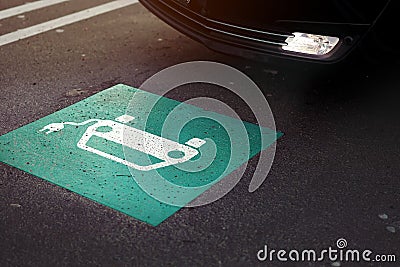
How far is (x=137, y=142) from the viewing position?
3691 mm

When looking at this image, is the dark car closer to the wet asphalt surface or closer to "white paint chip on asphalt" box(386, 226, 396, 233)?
the wet asphalt surface

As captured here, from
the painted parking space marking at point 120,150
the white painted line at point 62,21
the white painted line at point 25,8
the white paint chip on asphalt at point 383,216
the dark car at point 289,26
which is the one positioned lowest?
the white painted line at point 25,8

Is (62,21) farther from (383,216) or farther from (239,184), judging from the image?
(383,216)

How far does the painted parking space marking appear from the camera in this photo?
128 inches

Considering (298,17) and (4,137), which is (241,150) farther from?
(4,137)

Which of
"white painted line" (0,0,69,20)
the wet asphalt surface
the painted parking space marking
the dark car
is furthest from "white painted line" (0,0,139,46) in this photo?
the dark car

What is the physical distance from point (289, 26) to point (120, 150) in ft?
3.99

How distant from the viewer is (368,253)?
2.88 m

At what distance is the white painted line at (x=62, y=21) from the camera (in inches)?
199

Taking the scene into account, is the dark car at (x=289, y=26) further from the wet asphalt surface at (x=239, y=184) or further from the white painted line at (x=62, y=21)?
the white painted line at (x=62, y=21)

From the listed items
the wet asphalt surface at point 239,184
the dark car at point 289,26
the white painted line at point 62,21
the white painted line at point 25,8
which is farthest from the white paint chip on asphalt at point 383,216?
the white painted line at point 25,8

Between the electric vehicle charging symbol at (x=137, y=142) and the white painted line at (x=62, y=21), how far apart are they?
1.53 meters

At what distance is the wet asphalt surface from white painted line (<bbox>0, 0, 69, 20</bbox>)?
13.0 inches

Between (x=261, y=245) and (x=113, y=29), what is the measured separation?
2.99 metres
